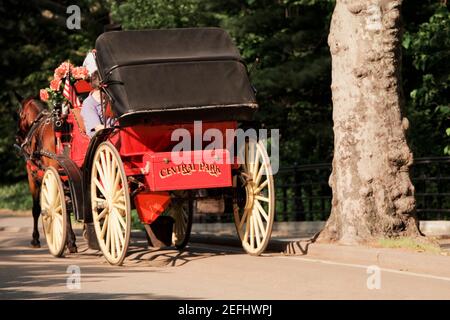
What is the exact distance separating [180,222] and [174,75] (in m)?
3.19

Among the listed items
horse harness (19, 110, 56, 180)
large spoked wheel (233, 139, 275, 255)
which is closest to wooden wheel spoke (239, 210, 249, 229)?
large spoked wheel (233, 139, 275, 255)

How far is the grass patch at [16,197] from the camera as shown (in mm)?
36531

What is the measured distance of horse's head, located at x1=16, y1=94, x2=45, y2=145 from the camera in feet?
66.2

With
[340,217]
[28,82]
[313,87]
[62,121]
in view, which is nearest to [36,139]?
[62,121]

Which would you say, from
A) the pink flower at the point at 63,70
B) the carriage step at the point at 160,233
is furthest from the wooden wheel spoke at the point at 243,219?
the pink flower at the point at 63,70

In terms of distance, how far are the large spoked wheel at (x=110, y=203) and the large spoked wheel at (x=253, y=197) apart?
162 centimetres

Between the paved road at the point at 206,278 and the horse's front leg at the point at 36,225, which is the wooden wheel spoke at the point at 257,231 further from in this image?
the horse's front leg at the point at 36,225

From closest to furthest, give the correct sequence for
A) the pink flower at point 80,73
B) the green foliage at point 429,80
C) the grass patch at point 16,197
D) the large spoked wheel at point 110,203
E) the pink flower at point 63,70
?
the large spoked wheel at point 110,203, the pink flower at point 80,73, the pink flower at point 63,70, the green foliage at point 429,80, the grass patch at point 16,197

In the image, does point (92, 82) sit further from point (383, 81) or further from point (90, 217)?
point (383, 81)

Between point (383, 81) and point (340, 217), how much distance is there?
1.94 m

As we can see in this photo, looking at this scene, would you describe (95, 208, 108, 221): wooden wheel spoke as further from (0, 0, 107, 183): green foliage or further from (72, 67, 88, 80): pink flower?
(0, 0, 107, 183): green foliage

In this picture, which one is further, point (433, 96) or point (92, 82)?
point (433, 96)

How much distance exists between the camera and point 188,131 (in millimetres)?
15039

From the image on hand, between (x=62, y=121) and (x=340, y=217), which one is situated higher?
(x=62, y=121)
